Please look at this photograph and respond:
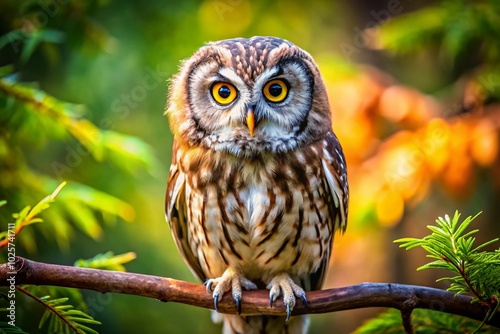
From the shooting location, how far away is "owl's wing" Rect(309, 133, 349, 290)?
2795 millimetres

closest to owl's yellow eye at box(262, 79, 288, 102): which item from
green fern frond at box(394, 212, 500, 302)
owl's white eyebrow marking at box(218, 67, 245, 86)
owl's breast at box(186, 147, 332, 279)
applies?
owl's white eyebrow marking at box(218, 67, 245, 86)

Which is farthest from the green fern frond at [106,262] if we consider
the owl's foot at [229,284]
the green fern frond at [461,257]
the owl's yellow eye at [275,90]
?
the green fern frond at [461,257]

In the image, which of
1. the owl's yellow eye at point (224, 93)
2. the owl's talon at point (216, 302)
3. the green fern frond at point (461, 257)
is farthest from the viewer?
the owl's yellow eye at point (224, 93)

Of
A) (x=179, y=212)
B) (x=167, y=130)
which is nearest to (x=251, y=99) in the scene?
(x=179, y=212)

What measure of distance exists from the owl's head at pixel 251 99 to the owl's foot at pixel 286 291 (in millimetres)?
595

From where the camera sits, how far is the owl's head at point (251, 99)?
257 cm

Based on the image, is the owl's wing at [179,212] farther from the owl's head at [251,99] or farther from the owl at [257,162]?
the owl's head at [251,99]

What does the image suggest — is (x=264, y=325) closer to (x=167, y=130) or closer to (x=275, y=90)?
(x=275, y=90)

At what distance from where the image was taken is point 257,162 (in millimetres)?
2686

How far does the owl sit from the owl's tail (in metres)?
0.31

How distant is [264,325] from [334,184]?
854 mm

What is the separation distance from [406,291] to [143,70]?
331 centimetres

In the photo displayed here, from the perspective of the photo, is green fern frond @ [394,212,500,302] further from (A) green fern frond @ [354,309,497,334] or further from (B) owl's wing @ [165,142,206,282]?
(B) owl's wing @ [165,142,206,282]

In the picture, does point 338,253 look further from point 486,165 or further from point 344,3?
point 344,3
